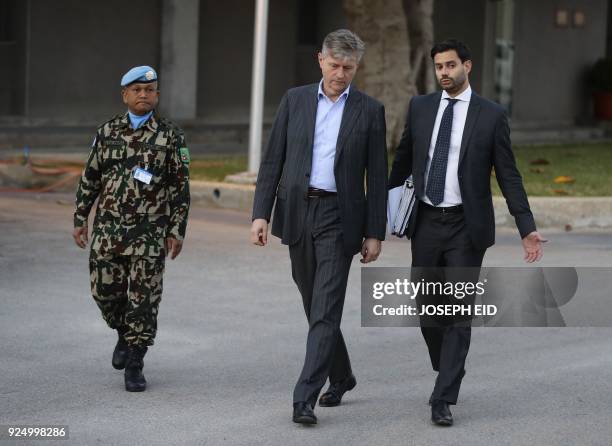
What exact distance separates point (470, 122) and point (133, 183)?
1.68 meters

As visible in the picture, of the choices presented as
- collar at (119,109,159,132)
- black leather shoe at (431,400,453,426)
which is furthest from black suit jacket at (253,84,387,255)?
black leather shoe at (431,400,453,426)

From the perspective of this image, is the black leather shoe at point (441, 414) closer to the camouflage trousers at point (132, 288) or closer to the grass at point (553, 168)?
the camouflage trousers at point (132, 288)

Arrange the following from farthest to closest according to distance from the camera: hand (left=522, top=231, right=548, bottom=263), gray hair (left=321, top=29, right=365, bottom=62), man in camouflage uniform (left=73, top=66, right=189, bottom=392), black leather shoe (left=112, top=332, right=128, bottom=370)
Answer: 1. black leather shoe (left=112, top=332, right=128, bottom=370)
2. man in camouflage uniform (left=73, top=66, right=189, bottom=392)
3. hand (left=522, top=231, right=548, bottom=263)
4. gray hair (left=321, top=29, right=365, bottom=62)

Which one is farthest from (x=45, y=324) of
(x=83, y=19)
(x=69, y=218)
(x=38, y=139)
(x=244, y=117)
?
(x=244, y=117)

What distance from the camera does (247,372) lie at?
7590mm

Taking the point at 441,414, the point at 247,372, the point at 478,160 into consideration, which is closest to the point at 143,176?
the point at 247,372

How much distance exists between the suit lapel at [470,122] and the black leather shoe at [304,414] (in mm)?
1340

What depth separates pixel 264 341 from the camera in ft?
27.6

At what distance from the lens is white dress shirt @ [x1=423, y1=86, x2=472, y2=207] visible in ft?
21.6

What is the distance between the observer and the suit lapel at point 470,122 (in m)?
6.57

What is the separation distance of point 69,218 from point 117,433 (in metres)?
7.04

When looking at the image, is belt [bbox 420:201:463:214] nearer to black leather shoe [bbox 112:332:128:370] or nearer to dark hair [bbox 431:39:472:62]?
dark hair [bbox 431:39:472:62]

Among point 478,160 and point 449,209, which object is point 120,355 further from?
point 478,160

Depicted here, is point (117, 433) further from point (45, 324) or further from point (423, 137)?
point (45, 324)
